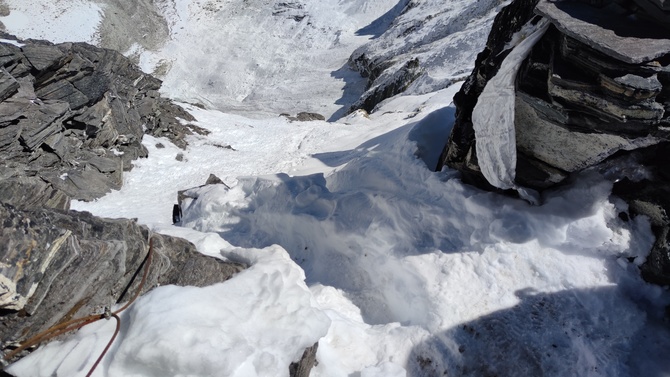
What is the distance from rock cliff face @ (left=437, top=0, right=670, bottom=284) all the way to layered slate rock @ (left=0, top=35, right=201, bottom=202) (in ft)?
40.8

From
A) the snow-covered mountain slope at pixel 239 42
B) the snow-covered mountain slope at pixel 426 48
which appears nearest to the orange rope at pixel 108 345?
the snow-covered mountain slope at pixel 426 48

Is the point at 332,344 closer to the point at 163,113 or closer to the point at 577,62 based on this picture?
the point at 577,62

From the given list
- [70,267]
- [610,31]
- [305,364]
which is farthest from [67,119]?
[610,31]

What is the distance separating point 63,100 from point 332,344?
16.4m

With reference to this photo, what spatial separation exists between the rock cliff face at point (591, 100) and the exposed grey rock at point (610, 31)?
0.01 metres

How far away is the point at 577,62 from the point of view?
17.0 ft

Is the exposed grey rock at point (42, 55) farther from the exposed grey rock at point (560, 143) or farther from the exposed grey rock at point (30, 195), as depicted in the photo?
the exposed grey rock at point (560, 143)

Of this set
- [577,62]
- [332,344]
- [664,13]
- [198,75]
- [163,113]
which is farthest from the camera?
[198,75]

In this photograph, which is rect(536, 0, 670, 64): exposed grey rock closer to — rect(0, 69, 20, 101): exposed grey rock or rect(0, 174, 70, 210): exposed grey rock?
rect(0, 174, 70, 210): exposed grey rock

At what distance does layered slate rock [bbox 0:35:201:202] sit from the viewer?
15.1 meters

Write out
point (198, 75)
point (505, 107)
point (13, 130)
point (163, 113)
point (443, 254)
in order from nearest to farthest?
point (505, 107)
point (443, 254)
point (13, 130)
point (163, 113)
point (198, 75)

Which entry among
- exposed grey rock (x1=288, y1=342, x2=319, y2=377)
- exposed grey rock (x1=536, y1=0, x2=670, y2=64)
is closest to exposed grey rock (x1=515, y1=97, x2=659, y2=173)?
exposed grey rock (x1=536, y1=0, x2=670, y2=64)

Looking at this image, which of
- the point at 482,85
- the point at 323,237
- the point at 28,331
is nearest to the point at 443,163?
the point at 482,85

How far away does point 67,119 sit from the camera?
1742 centimetres
